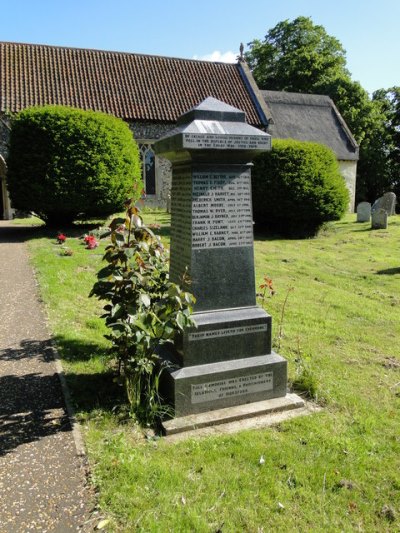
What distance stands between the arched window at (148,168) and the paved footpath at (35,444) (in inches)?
692

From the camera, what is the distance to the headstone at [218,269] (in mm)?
3943

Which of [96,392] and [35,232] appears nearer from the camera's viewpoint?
[96,392]

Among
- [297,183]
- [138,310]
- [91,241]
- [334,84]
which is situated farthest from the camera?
[334,84]

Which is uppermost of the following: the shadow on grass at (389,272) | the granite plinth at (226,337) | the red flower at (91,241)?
the red flower at (91,241)

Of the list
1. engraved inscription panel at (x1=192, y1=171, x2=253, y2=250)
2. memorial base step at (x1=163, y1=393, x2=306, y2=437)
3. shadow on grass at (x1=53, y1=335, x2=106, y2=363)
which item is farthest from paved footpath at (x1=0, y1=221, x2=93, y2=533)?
engraved inscription panel at (x1=192, y1=171, x2=253, y2=250)

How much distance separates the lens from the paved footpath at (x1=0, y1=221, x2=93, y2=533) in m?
2.79

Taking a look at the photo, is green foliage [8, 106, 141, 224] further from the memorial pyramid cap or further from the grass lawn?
the memorial pyramid cap

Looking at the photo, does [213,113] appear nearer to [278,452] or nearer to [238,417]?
[238,417]

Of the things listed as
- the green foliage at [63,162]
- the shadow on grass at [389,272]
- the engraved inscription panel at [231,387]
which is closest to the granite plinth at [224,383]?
the engraved inscription panel at [231,387]

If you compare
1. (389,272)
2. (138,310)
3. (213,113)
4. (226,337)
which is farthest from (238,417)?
(389,272)

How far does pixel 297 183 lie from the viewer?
48.4 feet

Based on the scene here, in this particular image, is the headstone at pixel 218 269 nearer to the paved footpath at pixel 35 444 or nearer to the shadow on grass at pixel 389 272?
the paved footpath at pixel 35 444

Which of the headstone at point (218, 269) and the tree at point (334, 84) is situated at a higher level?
the tree at point (334, 84)

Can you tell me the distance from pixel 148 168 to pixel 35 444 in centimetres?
2070
